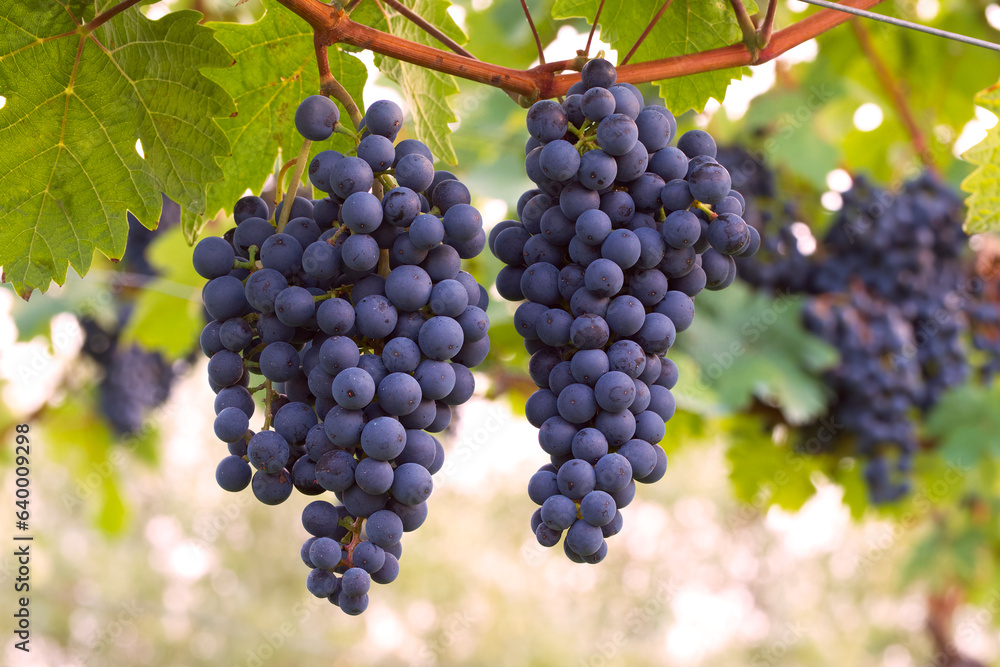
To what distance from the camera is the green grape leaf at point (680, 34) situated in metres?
0.87

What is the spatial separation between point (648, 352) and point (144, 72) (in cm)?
58

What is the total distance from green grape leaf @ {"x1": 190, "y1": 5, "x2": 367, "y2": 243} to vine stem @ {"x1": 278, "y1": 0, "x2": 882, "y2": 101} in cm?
15

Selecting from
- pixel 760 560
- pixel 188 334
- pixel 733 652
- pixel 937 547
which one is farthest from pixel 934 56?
pixel 760 560

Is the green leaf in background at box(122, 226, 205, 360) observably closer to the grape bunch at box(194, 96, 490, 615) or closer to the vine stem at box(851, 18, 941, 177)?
the grape bunch at box(194, 96, 490, 615)

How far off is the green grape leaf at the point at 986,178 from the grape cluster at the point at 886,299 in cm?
96

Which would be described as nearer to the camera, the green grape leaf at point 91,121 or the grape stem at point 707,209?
the grape stem at point 707,209

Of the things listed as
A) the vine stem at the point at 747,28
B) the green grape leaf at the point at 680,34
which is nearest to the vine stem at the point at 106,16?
the green grape leaf at the point at 680,34

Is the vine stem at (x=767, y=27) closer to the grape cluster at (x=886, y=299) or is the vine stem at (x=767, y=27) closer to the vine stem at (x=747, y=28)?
the vine stem at (x=747, y=28)

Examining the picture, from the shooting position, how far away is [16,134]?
797 mm

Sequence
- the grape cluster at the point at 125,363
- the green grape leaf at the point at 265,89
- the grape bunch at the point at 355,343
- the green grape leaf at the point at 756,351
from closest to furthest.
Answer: the grape bunch at the point at 355,343 → the green grape leaf at the point at 265,89 → the green grape leaf at the point at 756,351 → the grape cluster at the point at 125,363

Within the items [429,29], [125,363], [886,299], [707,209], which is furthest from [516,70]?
[125,363]

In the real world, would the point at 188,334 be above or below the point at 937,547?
below

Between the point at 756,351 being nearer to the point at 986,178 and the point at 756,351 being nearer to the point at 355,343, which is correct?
the point at 986,178

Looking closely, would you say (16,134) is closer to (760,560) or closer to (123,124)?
(123,124)
